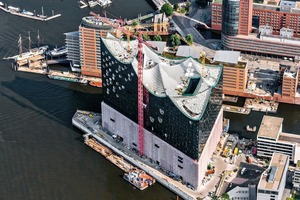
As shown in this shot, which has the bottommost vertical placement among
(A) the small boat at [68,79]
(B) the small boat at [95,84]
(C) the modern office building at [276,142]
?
(C) the modern office building at [276,142]

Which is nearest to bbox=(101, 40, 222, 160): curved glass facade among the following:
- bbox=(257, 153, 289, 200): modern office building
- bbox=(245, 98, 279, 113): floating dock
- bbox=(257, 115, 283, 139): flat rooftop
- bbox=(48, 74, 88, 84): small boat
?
bbox=(257, 115, 283, 139): flat rooftop

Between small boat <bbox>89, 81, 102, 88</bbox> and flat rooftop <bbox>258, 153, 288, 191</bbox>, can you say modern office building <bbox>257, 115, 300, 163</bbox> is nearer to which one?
flat rooftop <bbox>258, 153, 288, 191</bbox>

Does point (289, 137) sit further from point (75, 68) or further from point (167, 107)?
point (75, 68)

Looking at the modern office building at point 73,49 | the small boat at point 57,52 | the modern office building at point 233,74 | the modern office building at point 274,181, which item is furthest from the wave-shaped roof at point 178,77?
the small boat at point 57,52

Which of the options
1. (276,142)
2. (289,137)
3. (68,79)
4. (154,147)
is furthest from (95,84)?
(289,137)

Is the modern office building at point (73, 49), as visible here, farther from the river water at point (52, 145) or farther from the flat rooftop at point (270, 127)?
the flat rooftop at point (270, 127)

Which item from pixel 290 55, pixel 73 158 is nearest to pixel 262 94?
pixel 290 55
